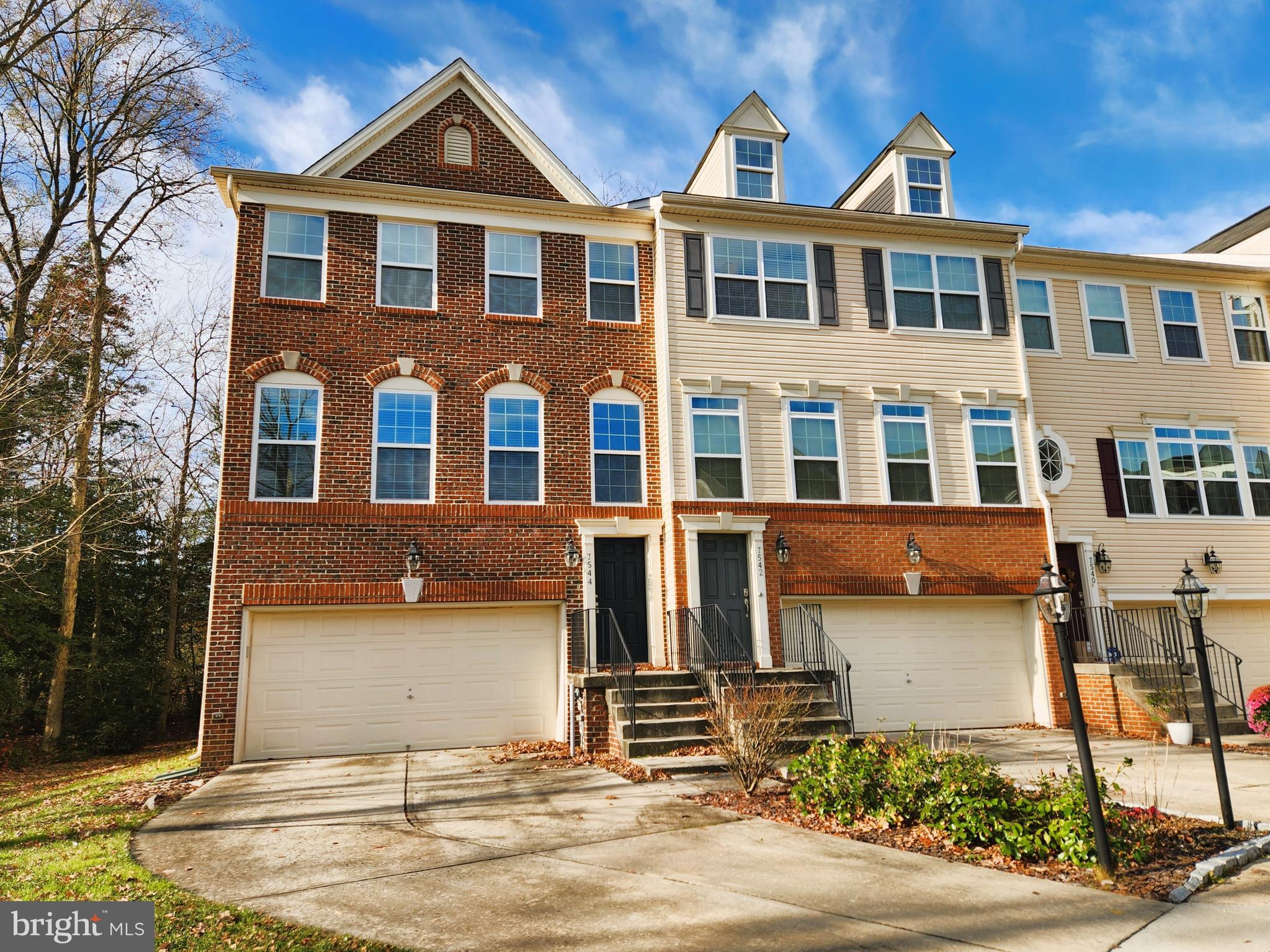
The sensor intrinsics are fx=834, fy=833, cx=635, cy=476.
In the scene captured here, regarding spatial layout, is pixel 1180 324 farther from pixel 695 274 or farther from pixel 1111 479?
pixel 695 274

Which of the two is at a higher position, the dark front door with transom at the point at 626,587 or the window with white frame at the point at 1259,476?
the window with white frame at the point at 1259,476

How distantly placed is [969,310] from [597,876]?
41.1 ft

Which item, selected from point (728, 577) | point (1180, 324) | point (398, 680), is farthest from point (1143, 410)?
point (398, 680)

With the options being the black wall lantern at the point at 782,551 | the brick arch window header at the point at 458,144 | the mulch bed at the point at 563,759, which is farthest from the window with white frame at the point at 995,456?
the brick arch window header at the point at 458,144

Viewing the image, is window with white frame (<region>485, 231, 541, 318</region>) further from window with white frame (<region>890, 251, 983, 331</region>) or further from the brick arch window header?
window with white frame (<region>890, 251, 983, 331</region>)

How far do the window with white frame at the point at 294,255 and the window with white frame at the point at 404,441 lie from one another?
6.21 feet

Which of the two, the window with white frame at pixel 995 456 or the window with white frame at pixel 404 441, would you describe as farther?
the window with white frame at pixel 995 456

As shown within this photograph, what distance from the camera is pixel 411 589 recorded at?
1206 cm

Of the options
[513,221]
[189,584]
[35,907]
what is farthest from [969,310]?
[189,584]

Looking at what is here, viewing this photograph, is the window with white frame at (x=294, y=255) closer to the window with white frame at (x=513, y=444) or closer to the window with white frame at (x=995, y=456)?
the window with white frame at (x=513, y=444)

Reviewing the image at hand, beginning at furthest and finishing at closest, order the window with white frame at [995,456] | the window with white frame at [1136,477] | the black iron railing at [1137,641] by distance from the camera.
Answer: the window with white frame at [1136,477] < the window with white frame at [995,456] < the black iron railing at [1137,641]

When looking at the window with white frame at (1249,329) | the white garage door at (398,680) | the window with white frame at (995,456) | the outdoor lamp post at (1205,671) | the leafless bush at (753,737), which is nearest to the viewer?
the outdoor lamp post at (1205,671)

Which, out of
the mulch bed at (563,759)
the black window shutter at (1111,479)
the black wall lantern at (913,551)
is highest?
the black window shutter at (1111,479)

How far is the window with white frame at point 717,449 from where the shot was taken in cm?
1339
